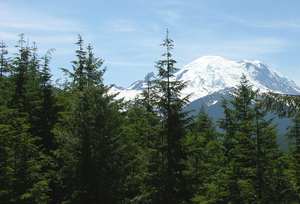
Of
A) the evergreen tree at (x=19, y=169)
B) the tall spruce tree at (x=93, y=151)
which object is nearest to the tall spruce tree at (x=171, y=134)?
the tall spruce tree at (x=93, y=151)

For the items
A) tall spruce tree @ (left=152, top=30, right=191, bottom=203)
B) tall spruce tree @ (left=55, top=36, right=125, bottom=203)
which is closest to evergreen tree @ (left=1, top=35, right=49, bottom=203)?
tall spruce tree @ (left=55, top=36, right=125, bottom=203)

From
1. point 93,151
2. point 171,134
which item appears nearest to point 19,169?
point 93,151

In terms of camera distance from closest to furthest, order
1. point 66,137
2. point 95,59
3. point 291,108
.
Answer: point 291,108, point 66,137, point 95,59

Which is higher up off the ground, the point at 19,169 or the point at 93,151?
the point at 93,151

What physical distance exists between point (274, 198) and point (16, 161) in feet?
52.7

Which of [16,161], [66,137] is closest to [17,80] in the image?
[16,161]

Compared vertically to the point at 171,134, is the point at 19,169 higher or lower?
lower

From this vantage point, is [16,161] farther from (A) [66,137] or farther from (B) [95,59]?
(B) [95,59]

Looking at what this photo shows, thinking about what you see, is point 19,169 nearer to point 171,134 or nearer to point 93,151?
point 93,151

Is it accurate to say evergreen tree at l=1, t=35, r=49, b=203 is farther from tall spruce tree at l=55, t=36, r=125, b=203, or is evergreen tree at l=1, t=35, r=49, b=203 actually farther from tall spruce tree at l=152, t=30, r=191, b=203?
tall spruce tree at l=152, t=30, r=191, b=203

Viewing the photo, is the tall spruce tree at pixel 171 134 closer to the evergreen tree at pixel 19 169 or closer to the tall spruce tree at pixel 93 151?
the tall spruce tree at pixel 93 151

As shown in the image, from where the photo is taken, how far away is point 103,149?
1507 cm

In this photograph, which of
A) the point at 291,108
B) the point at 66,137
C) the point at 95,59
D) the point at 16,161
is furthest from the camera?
the point at 95,59

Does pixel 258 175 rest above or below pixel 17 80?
below
